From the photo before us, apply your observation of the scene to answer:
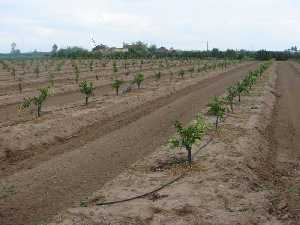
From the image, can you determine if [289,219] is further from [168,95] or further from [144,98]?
[168,95]

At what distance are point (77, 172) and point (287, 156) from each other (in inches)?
227

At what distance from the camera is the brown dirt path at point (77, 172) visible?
340 inches

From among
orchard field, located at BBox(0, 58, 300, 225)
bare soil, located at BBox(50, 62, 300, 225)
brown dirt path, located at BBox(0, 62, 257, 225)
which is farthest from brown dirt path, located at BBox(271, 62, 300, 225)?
brown dirt path, located at BBox(0, 62, 257, 225)

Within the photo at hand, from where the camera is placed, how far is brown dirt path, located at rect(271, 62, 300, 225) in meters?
8.76

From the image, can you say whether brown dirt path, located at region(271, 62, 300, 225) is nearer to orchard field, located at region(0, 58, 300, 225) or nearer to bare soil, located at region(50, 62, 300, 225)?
A: bare soil, located at region(50, 62, 300, 225)

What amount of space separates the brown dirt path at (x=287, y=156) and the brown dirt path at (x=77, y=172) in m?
3.44

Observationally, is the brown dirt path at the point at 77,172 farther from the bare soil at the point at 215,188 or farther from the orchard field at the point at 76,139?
the bare soil at the point at 215,188

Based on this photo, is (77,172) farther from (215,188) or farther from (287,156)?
(287,156)

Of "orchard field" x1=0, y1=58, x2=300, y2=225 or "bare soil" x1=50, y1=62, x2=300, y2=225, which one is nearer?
"bare soil" x1=50, y1=62, x2=300, y2=225

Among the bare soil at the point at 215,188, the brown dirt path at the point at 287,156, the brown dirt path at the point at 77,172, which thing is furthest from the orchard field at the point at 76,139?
the brown dirt path at the point at 287,156

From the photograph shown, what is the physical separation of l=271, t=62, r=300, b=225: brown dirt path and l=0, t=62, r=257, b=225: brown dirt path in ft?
11.3

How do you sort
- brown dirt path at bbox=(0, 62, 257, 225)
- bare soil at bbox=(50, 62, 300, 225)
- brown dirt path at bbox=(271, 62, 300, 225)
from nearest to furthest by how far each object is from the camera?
1. bare soil at bbox=(50, 62, 300, 225)
2. brown dirt path at bbox=(0, 62, 257, 225)
3. brown dirt path at bbox=(271, 62, 300, 225)

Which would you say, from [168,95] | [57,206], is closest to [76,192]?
[57,206]

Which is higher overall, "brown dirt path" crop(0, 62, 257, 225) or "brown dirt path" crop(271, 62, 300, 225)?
"brown dirt path" crop(0, 62, 257, 225)
